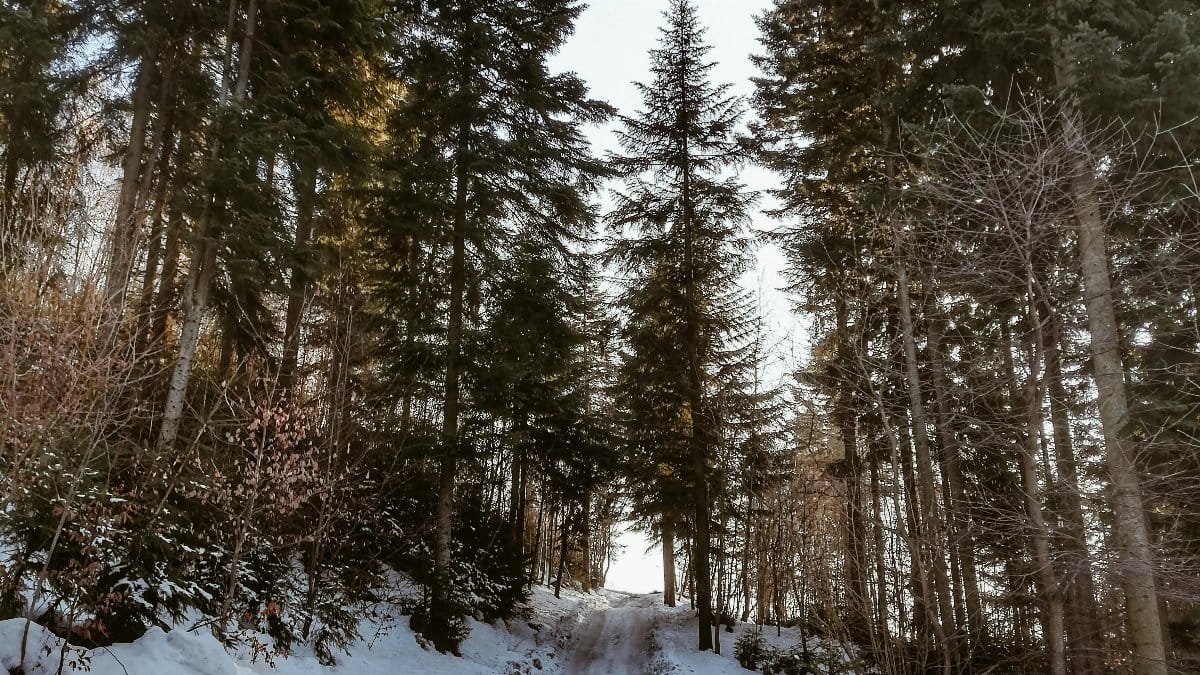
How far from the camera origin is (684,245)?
16469mm

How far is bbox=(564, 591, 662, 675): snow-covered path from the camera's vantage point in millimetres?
13859

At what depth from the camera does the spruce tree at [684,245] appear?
51.0ft

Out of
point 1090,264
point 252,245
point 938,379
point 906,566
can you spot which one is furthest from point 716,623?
point 252,245

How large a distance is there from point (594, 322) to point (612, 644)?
8482 millimetres

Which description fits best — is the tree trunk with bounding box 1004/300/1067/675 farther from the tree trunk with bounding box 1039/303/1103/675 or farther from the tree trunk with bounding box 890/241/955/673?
the tree trunk with bounding box 890/241/955/673

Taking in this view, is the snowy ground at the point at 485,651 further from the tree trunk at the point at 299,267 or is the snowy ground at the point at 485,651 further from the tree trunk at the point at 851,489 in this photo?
the tree trunk at the point at 299,267

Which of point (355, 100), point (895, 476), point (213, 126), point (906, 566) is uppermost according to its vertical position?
point (355, 100)

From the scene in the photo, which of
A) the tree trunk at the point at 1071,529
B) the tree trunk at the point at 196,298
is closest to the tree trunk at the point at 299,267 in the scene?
the tree trunk at the point at 196,298

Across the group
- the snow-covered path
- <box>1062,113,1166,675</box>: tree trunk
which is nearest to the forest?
<box>1062,113,1166,675</box>: tree trunk

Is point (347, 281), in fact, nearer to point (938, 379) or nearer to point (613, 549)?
point (938, 379)

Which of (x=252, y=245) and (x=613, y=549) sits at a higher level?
(x=252, y=245)

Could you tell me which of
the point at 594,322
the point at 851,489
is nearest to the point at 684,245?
the point at 594,322

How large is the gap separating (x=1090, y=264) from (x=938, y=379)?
8.83 feet

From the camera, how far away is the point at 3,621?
19.1ft
